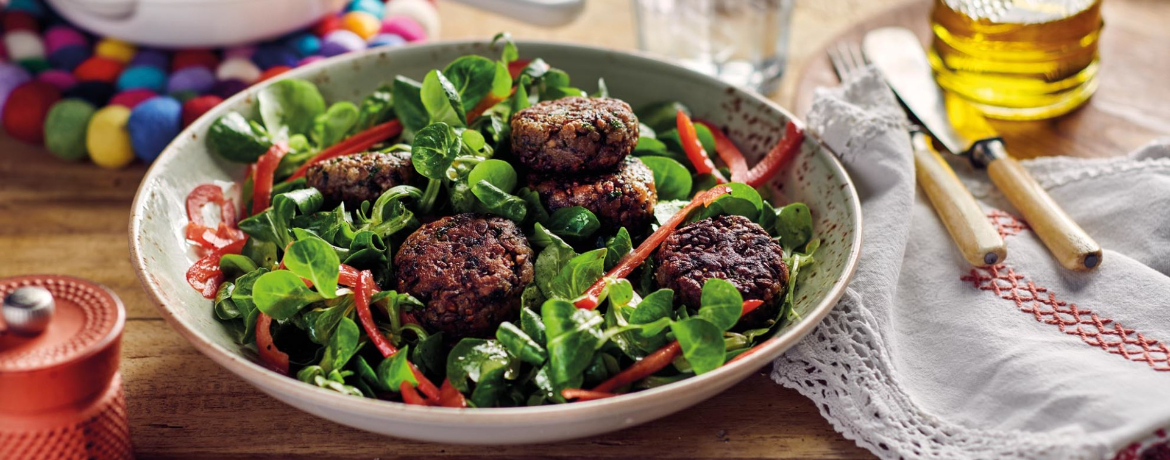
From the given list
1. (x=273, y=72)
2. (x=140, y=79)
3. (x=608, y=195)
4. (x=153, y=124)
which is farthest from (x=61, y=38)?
(x=608, y=195)

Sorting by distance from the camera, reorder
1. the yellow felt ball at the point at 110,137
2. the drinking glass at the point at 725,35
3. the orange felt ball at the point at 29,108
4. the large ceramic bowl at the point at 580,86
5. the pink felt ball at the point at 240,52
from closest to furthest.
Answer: the large ceramic bowl at the point at 580,86
the yellow felt ball at the point at 110,137
the orange felt ball at the point at 29,108
the pink felt ball at the point at 240,52
the drinking glass at the point at 725,35

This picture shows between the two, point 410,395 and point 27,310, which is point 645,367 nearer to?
point 410,395

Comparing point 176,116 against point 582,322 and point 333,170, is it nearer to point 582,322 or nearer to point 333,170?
point 333,170

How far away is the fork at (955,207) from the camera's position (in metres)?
2.22

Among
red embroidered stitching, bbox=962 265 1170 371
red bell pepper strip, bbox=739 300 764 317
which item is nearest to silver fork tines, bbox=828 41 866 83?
red embroidered stitching, bbox=962 265 1170 371

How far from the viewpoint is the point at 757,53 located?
3.43m

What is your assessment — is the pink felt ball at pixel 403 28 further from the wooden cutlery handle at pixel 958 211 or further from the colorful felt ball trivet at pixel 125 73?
the wooden cutlery handle at pixel 958 211

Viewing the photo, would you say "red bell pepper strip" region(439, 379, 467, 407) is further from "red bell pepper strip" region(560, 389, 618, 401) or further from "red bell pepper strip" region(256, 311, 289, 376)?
"red bell pepper strip" region(256, 311, 289, 376)

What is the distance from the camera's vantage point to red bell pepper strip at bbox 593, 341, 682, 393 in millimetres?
1817

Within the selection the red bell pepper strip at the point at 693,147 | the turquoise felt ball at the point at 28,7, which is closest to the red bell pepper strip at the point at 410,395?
the red bell pepper strip at the point at 693,147

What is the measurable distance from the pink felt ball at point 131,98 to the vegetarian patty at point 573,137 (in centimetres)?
153

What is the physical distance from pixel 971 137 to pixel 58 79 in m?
3.02

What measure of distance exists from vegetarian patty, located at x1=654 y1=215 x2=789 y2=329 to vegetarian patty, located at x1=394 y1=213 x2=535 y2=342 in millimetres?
317

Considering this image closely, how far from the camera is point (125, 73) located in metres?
3.15
